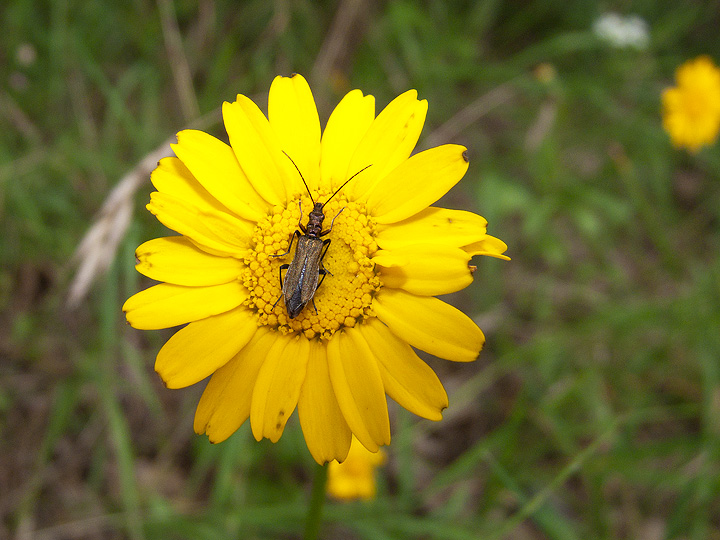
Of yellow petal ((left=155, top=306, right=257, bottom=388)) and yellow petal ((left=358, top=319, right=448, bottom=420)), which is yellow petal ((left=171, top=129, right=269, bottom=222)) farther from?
yellow petal ((left=358, top=319, right=448, bottom=420))

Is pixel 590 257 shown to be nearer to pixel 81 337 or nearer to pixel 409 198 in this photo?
pixel 409 198

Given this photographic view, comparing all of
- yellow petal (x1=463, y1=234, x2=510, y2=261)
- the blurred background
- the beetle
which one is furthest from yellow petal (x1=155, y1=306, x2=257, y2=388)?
A: the blurred background

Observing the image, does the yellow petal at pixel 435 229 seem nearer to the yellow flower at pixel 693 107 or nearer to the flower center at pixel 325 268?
the flower center at pixel 325 268

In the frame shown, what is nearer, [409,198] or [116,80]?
[409,198]

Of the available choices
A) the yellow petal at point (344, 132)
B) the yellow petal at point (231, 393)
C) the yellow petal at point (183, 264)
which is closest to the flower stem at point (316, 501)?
the yellow petal at point (231, 393)

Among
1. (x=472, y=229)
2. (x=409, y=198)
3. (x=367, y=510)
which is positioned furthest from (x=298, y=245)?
(x=367, y=510)

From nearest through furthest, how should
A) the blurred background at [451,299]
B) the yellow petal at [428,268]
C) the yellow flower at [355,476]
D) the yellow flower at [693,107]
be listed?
1. the yellow petal at [428,268]
2. the yellow flower at [355,476]
3. the blurred background at [451,299]
4. the yellow flower at [693,107]
